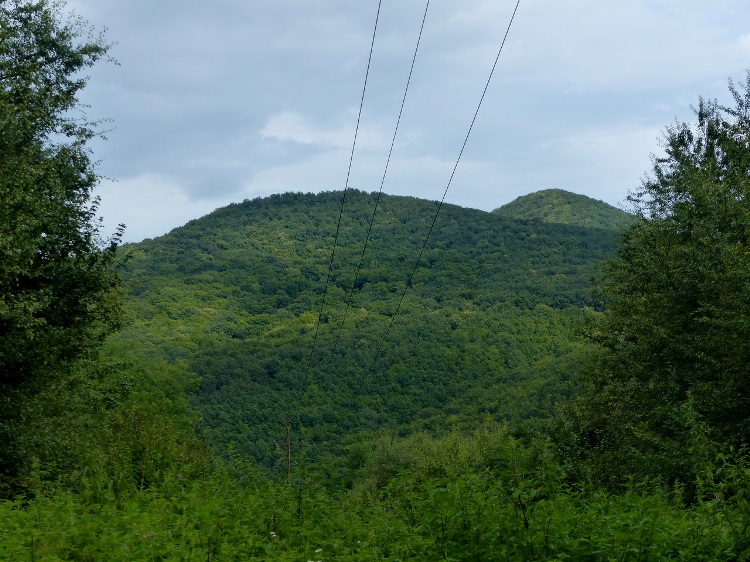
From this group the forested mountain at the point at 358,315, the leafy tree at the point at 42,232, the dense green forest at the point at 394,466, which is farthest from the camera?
the forested mountain at the point at 358,315

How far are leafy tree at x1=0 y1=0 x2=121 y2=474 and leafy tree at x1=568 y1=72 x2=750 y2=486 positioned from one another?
12071 millimetres

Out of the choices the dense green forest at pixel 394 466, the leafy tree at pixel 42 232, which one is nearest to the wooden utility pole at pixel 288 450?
the dense green forest at pixel 394 466

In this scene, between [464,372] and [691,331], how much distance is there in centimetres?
8939

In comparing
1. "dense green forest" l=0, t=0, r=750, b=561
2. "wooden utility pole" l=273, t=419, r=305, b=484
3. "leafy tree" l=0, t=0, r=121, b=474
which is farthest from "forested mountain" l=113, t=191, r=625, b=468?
"leafy tree" l=0, t=0, r=121, b=474

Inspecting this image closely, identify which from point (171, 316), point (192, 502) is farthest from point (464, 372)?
point (192, 502)

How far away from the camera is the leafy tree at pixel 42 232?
14.3 m

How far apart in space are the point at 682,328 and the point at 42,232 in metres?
14.6

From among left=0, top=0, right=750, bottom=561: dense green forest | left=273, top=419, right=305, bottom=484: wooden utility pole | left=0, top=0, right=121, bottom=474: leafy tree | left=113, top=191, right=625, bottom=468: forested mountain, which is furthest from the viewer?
left=113, top=191, right=625, bottom=468: forested mountain

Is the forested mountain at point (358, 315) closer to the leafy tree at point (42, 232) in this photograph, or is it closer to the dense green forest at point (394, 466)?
the dense green forest at point (394, 466)

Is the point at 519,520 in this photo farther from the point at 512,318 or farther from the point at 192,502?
the point at 512,318

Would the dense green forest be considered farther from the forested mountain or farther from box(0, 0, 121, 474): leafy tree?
the forested mountain

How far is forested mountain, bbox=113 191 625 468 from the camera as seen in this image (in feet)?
291

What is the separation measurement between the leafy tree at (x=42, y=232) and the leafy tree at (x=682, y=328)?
12.1 m

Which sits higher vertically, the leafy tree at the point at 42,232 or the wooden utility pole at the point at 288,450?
the leafy tree at the point at 42,232
